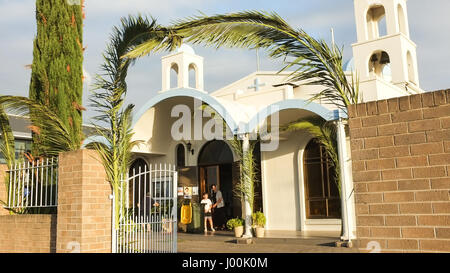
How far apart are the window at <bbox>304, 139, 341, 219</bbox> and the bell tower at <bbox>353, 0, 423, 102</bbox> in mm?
2817

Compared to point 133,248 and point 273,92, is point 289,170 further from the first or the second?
point 133,248

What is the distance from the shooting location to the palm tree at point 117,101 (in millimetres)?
7008

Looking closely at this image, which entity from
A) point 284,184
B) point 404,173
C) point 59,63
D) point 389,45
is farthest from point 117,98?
point 389,45

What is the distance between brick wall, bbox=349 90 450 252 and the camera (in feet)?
10.7

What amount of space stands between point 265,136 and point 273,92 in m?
2.24

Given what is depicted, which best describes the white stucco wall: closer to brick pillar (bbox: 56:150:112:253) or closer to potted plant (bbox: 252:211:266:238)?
potted plant (bbox: 252:211:266:238)

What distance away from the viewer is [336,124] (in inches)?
415

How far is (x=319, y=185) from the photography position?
44.4 feet

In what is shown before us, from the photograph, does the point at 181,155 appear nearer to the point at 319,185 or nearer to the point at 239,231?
the point at 239,231

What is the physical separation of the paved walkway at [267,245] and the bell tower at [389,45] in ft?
17.7

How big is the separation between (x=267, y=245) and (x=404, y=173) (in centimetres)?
783

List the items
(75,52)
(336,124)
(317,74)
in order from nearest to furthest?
(317,74) < (75,52) < (336,124)

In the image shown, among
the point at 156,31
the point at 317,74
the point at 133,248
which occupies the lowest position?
the point at 133,248
